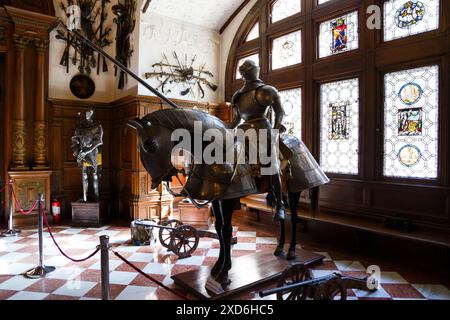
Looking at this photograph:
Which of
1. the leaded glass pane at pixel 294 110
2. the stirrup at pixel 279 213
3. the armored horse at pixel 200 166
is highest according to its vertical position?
the leaded glass pane at pixel 294 110

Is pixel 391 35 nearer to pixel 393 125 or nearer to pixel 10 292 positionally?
pixel 393 125

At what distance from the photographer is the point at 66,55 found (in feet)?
20.2

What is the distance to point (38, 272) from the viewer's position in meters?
3.31

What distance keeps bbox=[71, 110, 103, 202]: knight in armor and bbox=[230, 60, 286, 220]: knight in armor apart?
3.39 metres

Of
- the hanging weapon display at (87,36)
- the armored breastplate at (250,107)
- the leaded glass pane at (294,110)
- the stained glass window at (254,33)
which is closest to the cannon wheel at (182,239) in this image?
the armored breastplate at (250,107)

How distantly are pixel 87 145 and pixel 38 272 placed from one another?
2.68 metres

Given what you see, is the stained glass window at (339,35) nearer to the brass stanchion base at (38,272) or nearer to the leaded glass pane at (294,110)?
the leaded glass pane at (294,110)

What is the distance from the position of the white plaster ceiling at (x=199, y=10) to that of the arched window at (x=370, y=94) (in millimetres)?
1087

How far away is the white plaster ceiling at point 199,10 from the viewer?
5.74 metres

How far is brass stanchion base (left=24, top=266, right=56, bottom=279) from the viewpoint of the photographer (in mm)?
3261

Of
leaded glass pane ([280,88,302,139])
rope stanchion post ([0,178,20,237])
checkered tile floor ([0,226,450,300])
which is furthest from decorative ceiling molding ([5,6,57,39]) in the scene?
leaded glass pane ([280,88,302,139])

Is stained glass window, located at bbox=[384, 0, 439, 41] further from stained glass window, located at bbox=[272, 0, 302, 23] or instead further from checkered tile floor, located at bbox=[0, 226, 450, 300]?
checkered tile floor, located at bbox=[0, 226, 450, 300]

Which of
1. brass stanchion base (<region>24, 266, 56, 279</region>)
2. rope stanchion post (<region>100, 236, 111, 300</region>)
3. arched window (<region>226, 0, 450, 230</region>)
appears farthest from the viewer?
arched window (<region>226, 0, 450, 230</region>)
